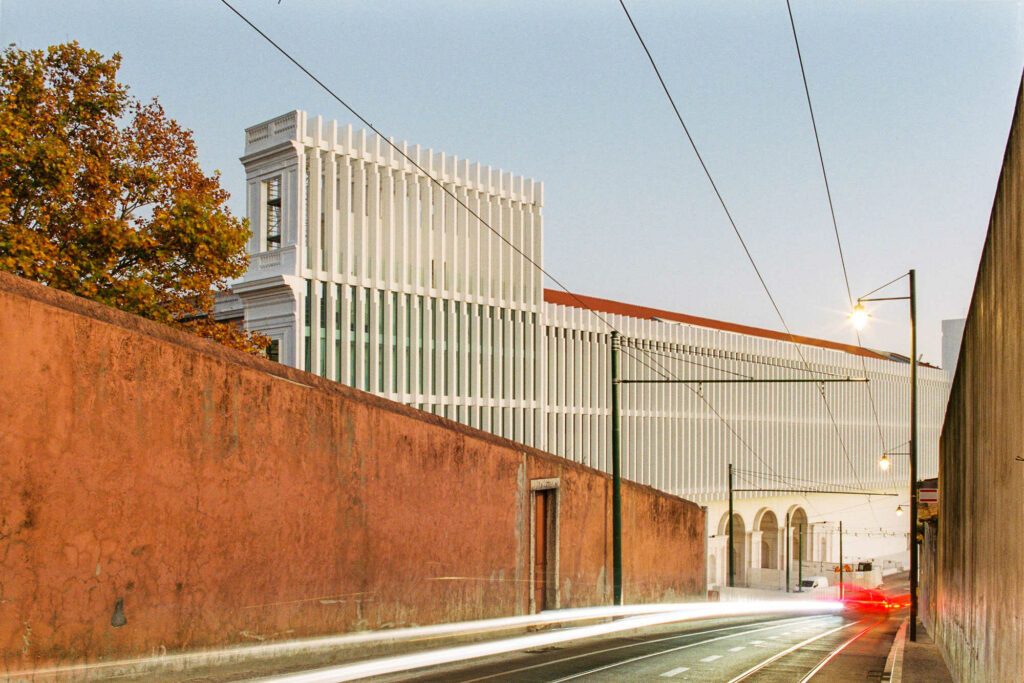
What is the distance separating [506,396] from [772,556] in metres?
33.5

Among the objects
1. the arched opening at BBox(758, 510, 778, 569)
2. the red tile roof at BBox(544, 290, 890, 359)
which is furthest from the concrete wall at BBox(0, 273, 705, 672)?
the arched opening at BBox(758, 510, 778, 569)

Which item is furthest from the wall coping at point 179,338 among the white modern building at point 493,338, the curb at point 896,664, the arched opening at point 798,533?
the arched opening at point 798,533

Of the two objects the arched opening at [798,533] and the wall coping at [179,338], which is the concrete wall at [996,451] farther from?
the arched opening at [798,533]

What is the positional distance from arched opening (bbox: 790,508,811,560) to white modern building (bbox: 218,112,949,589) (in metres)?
0.19

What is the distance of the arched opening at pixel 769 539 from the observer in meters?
72.4

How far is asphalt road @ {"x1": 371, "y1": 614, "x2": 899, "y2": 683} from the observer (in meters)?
13.8

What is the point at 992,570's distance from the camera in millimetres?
9867

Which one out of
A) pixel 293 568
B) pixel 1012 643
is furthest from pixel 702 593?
pixel 1012 643

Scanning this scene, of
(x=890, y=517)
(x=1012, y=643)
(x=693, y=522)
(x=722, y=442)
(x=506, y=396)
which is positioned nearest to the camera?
(x=1012, y=643)

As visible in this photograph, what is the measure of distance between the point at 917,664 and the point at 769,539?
58840 millimetres

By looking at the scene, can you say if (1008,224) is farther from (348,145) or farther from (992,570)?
(348,145)

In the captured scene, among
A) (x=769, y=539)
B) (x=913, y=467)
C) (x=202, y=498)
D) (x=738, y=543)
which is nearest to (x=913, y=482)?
(x=913, y=467)

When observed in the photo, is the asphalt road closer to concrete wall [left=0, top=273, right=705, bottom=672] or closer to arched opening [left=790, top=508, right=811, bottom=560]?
concrete wall [left=0, top=273, right=705, bottom=672]

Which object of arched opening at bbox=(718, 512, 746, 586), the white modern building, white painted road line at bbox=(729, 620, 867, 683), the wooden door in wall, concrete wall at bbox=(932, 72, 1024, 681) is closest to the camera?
concrete wall at bbox=(932, 72, 1024, 681)
